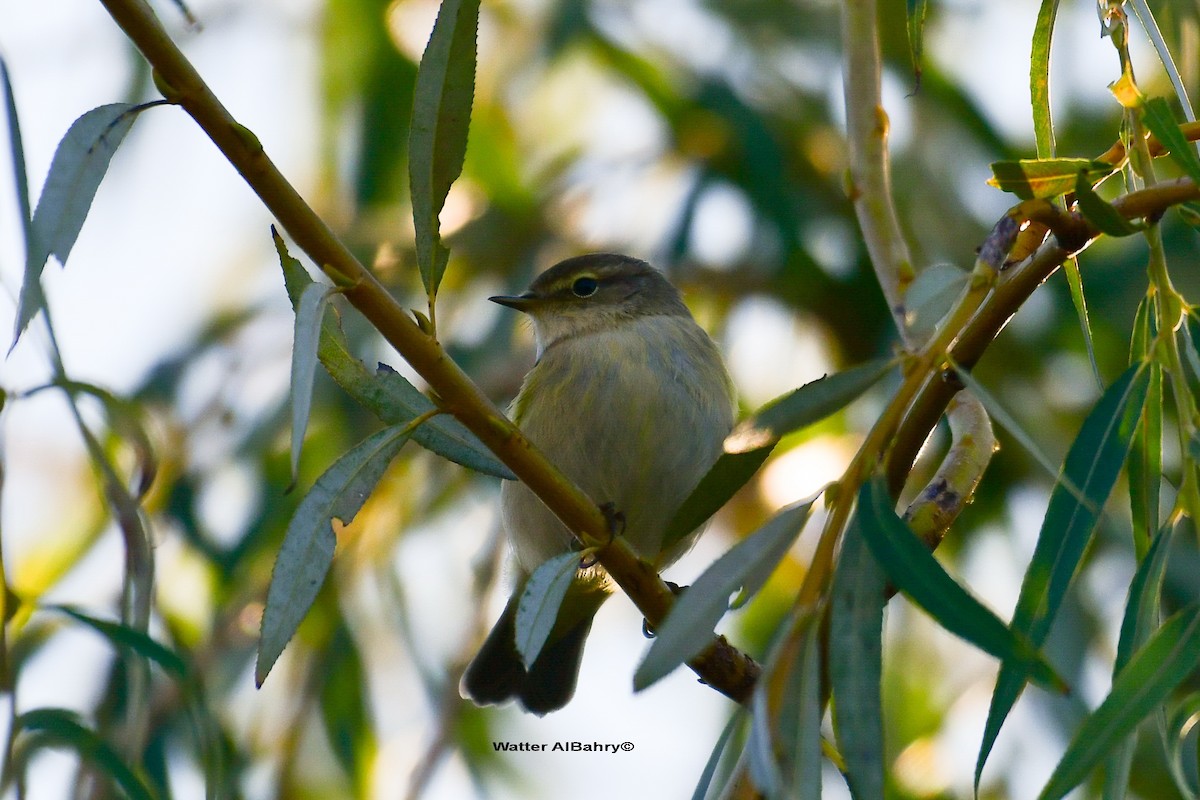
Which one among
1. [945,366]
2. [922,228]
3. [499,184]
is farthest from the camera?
[499,184]

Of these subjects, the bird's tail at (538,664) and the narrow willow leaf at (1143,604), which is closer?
the narrow willow leaf at (1143,604)

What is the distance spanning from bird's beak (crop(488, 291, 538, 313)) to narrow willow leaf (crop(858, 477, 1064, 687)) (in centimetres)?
224

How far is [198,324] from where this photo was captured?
11.9 feet

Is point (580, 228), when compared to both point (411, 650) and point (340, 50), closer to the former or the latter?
point (340, 50)

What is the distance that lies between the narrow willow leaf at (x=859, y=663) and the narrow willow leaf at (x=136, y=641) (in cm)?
82

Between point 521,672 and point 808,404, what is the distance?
2.04 meters

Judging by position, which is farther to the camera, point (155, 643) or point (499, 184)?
point (499, 184)

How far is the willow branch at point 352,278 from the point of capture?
1.25m

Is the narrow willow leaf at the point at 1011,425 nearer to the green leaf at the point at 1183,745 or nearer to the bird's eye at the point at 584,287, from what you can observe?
the green leaf at the point at 1183,745

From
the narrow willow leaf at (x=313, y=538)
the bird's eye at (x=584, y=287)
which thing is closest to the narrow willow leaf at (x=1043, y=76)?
the narrow willow leaf at (x=313, y=538)

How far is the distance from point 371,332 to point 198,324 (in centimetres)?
57

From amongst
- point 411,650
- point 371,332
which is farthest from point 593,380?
point 411,650

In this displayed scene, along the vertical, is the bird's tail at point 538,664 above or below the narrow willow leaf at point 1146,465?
above

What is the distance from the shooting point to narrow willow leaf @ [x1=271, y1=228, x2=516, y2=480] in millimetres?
1515
